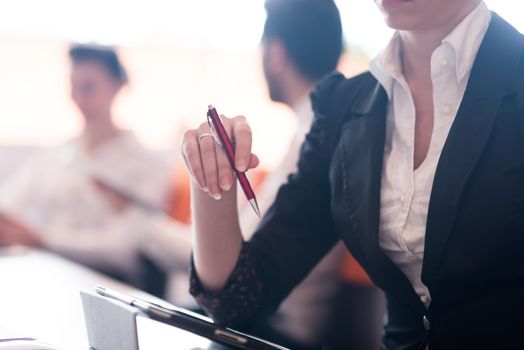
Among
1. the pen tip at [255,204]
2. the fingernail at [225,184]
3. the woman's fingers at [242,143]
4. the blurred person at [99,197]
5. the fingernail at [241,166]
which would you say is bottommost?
the blurred person at [99,197]

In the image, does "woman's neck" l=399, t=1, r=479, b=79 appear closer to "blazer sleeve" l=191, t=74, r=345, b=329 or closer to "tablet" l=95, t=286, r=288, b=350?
"blazer sleeve" l=191, t=74, r=345, b=329

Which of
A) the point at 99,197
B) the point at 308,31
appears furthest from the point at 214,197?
the point at 99,197

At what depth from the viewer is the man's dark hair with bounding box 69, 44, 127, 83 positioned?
6.69 ft

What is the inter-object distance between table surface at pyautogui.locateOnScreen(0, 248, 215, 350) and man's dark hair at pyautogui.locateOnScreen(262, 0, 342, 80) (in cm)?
71

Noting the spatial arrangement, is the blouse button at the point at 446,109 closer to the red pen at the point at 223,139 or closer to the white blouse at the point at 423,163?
the white blouse at the point at 423,163

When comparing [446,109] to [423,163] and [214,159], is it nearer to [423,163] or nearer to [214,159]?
[423,163]

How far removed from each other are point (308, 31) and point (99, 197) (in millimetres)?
825

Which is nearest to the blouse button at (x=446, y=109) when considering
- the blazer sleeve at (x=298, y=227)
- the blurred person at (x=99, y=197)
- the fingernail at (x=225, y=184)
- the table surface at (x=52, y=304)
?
the blazer sleeve at (x=298, y=227)

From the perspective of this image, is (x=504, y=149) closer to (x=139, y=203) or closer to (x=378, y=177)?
(x=378, y=177)

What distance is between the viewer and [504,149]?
0.67m

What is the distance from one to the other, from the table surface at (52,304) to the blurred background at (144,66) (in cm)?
130

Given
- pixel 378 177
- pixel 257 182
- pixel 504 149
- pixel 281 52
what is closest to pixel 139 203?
pixel 257 182

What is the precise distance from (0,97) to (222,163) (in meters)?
2.40

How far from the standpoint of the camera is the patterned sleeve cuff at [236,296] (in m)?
0.80
